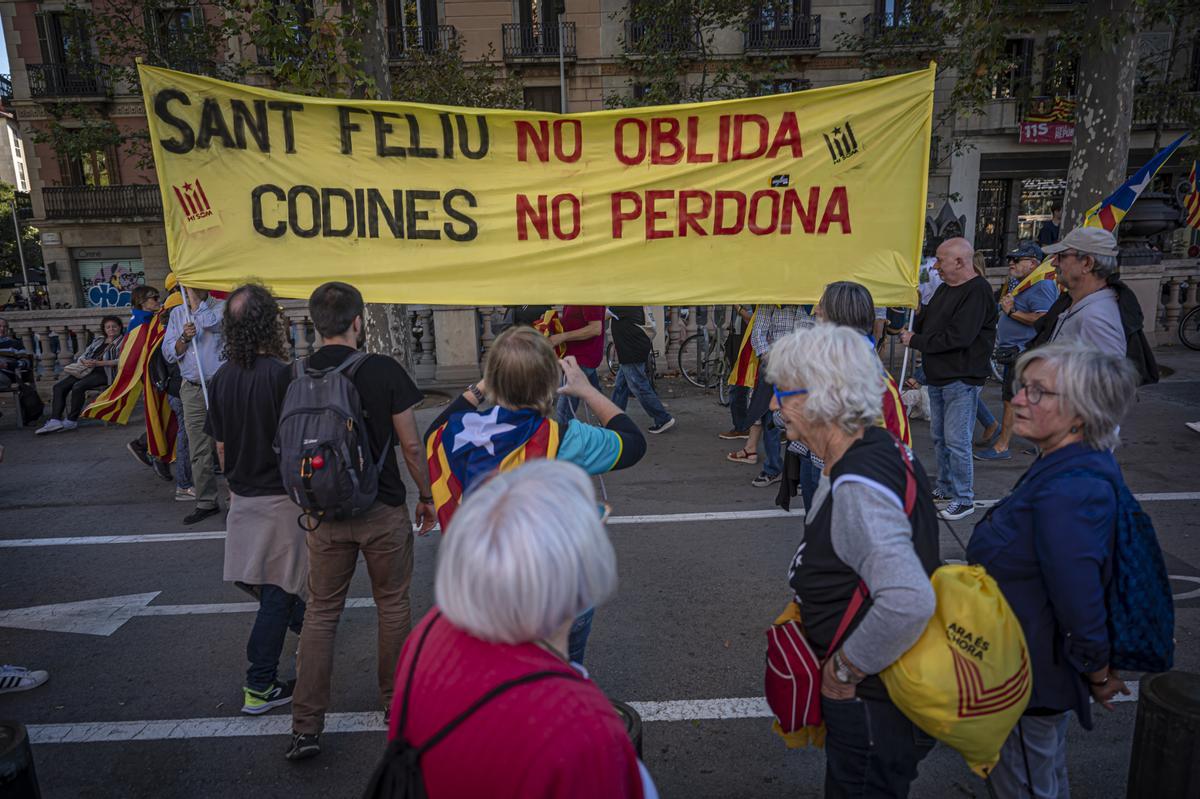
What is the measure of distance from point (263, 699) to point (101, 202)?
99.2 feet

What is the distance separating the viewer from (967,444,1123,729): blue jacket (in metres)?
1.98

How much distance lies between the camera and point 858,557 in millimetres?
1892

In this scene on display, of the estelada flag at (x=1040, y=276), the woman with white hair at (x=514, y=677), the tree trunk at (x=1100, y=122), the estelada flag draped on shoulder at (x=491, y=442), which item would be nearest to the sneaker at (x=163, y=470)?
the estelada flag draped on shoulder at (x=491, y=442)

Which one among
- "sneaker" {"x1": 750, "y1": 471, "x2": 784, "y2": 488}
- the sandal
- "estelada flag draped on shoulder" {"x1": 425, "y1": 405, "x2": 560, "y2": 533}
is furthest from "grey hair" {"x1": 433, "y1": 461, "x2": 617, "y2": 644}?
the sandal

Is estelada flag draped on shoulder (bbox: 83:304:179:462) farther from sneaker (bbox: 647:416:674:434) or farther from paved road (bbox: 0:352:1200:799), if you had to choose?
sneaker (bbox: 647:416:674:434)

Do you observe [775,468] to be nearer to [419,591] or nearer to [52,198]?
[419,591]

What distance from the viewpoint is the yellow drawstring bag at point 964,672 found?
1846mm

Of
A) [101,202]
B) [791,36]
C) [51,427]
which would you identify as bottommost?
[51,427]

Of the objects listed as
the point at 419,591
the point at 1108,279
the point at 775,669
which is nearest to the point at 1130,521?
the point at 775,669

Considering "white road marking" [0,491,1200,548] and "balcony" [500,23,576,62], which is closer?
"white road marking" [0,491,1200,548]

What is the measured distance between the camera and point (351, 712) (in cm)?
344

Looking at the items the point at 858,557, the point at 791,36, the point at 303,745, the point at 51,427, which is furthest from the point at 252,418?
the point at 791,36

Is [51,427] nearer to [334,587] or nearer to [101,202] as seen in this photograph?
[334,587]

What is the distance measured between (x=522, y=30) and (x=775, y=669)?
2630cm
